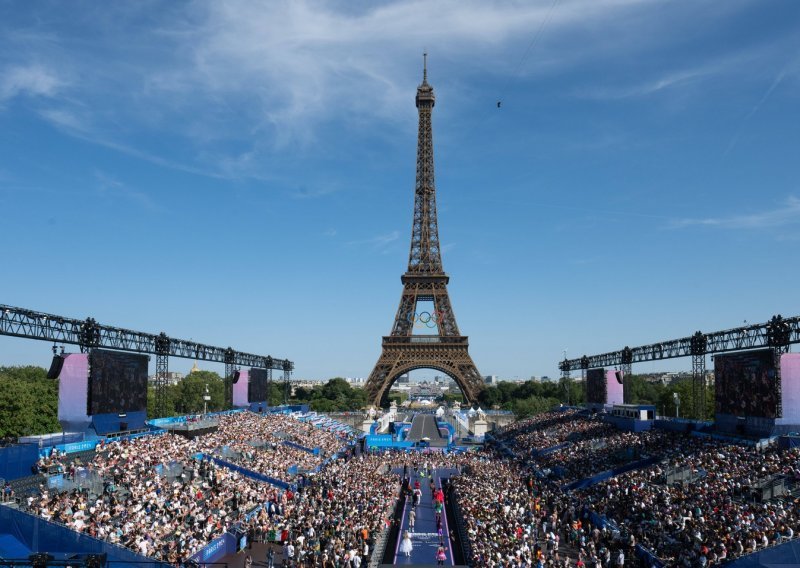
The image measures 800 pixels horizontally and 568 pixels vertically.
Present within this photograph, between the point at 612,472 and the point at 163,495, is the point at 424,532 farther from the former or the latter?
the point at 612,472

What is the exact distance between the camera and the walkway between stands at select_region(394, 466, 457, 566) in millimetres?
24031

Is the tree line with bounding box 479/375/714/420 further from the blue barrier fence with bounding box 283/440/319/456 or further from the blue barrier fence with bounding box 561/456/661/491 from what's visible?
the blue barrier fence with bounding box 283/440/319/456

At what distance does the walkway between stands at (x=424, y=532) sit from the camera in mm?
24031

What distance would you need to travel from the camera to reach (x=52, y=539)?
19.5 m

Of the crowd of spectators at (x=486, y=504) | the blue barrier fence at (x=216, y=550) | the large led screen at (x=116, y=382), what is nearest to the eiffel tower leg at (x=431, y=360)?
the crowd of spectators at (x=486, y=504)

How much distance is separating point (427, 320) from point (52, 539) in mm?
70900

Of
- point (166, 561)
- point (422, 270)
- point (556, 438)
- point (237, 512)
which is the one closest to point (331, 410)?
point (422, 270)

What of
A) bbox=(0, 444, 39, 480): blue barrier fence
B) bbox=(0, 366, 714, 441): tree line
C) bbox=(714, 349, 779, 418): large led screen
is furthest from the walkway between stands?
bbox=(0, 366, 714, 441): tree line

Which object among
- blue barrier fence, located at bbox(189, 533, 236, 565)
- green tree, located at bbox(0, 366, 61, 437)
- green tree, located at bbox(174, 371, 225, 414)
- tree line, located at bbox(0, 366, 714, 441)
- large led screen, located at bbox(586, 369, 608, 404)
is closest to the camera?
blue barrier fence, located at bbox(189, 533, 236, 565)

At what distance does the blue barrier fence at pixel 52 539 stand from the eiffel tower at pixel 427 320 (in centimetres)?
6126

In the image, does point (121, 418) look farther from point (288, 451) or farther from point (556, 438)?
point (556, 438)

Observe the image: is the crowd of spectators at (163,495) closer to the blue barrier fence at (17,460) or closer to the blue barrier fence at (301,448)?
the blue barrier fence at (17,460)

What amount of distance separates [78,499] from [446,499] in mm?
20278

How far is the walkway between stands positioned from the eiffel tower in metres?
42.2
